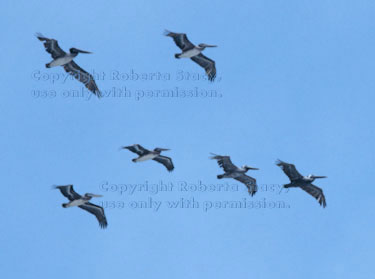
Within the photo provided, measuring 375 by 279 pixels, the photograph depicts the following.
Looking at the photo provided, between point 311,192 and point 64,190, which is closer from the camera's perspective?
point 64,190

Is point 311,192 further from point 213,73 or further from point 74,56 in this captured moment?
point 74,56

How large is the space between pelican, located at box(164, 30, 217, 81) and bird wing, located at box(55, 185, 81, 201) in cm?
798

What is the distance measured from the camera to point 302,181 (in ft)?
148

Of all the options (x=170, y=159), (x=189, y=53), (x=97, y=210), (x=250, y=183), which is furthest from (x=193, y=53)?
(x=97, y=210)

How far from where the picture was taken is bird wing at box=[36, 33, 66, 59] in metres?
44.5

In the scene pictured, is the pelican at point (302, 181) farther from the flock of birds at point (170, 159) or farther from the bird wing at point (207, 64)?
the bird wing at point (207, 64)

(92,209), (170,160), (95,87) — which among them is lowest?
Answer: (92,209)

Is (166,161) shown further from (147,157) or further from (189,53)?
(189,53)

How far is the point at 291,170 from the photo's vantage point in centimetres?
4422

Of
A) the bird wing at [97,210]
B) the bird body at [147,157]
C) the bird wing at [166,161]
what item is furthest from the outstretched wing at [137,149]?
the bird wing at [97,210]

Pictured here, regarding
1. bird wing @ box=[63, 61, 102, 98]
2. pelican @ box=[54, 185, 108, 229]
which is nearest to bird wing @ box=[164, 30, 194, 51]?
bird wing @ box=[63, 61, 102, 98]

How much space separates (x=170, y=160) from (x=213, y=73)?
15.2ft

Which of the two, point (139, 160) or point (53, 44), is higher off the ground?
point (53, 44)

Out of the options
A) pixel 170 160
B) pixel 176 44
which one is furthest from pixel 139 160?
pixel 176 44
